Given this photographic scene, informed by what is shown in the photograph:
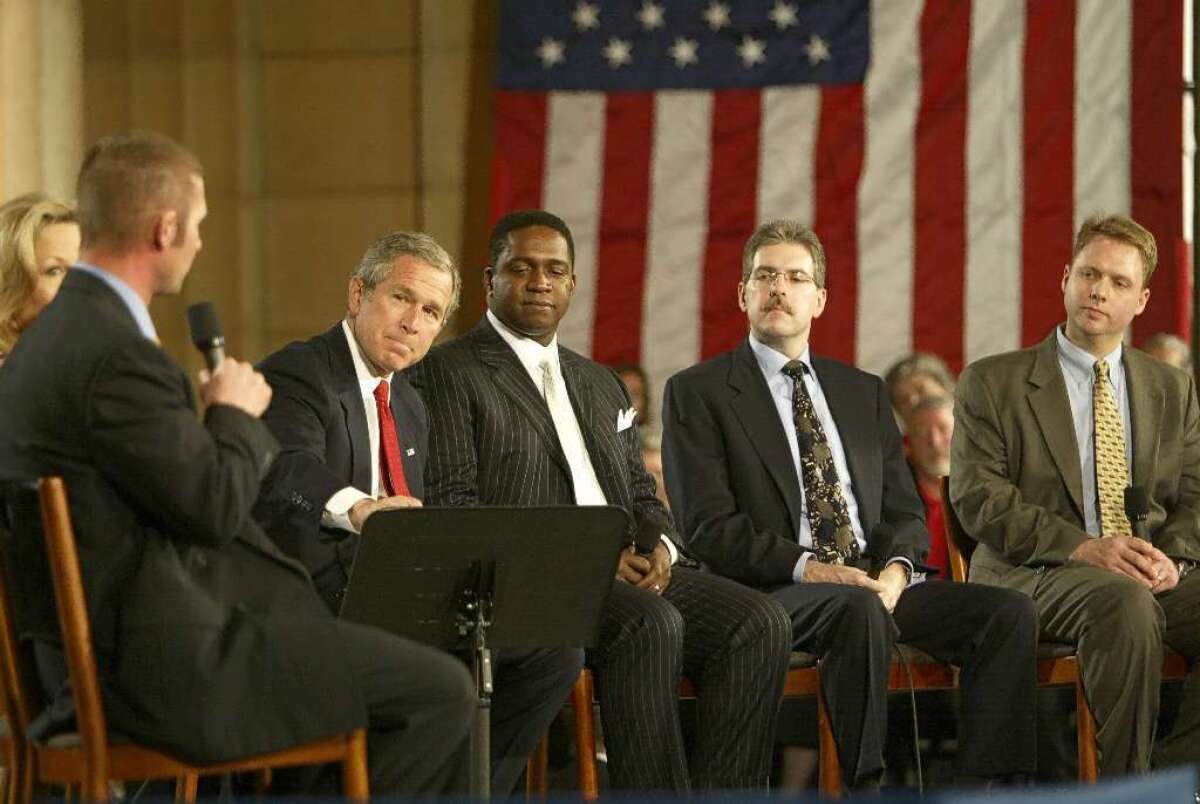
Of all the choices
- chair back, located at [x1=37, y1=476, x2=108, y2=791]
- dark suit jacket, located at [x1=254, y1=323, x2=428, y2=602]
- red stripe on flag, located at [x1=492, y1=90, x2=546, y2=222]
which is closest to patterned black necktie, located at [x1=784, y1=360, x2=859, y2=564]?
dark suit jacket, located at [x1=254, y1=323, x2=428, y2=602]

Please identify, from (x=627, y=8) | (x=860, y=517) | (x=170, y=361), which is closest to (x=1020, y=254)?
(x=627, y=8)

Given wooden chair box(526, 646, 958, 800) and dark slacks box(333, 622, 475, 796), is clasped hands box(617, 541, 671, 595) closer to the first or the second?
wooden chair box(526, 646, 958, 800)

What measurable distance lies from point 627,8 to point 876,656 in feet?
12.4

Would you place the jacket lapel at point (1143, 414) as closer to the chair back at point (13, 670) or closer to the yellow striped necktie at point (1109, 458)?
the yellow striped necktie at point (1109, 458)

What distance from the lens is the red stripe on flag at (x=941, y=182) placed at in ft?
23.1

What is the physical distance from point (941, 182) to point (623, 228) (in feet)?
4.35

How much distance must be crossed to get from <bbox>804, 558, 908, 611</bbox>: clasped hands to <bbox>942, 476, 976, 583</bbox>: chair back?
0.40 metres

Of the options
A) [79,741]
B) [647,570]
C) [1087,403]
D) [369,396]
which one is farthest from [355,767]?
[1087,403]

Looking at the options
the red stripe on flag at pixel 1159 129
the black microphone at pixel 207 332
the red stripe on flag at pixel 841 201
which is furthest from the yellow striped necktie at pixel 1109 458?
the black microphone at pixel 207 332

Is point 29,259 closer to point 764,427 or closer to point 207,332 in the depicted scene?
point 207,332

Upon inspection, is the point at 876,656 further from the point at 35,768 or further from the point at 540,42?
the point at 540,42

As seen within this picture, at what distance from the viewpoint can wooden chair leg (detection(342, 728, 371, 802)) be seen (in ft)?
9.68

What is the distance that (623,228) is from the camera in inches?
283

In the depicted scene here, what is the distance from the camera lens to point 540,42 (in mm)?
7129
